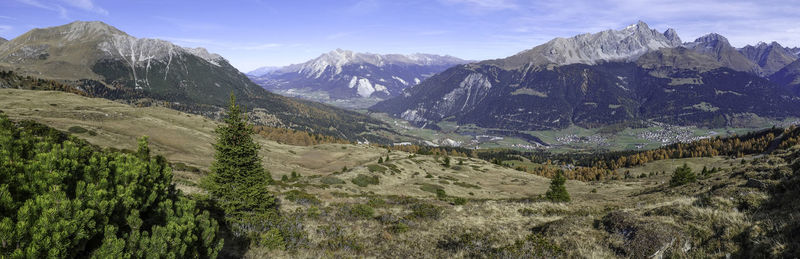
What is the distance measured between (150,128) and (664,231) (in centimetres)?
12187

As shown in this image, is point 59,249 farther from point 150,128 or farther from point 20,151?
point 150,128

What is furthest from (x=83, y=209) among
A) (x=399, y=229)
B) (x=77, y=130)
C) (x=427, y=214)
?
(x=77, y=130)

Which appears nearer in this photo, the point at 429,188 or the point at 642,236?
the point at 642,236

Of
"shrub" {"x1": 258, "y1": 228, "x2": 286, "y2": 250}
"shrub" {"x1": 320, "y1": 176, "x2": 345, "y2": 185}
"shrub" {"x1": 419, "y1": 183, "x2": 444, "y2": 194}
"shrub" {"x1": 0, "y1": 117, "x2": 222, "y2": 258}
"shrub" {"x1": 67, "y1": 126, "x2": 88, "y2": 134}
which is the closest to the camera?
"shrub" {"x1": 0, "y1": 117, "x2": 222, "y2": 258}

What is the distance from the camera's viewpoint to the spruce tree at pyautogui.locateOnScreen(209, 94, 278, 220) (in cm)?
2131

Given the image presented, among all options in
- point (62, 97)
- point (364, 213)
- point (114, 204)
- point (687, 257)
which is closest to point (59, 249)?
point (114, 204)

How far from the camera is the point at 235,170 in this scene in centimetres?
2147

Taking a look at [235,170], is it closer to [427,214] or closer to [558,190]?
[427,214]

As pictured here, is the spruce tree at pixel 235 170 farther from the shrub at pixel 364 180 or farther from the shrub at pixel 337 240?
the shrub at pixel 364 180

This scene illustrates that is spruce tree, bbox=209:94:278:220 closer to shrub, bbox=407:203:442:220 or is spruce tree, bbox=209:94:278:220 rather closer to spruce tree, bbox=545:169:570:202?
shrub, bbox=407:203:442:220

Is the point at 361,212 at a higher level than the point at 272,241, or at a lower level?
lower

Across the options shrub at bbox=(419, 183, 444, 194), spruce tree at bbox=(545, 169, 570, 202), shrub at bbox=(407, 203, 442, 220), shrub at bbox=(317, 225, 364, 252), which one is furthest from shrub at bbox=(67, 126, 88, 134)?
spruce tree at bbox=(545, 169, 570, 202)

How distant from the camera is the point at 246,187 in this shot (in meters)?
21.8

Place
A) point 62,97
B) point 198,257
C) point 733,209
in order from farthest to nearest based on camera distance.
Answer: point 62,97 → point 733,209 → point 198,257
